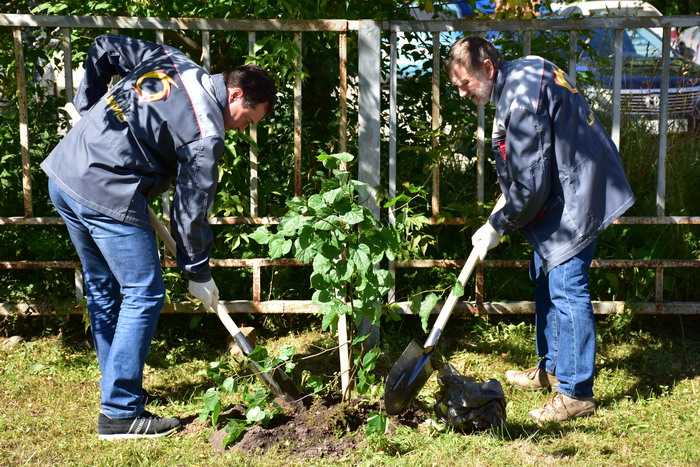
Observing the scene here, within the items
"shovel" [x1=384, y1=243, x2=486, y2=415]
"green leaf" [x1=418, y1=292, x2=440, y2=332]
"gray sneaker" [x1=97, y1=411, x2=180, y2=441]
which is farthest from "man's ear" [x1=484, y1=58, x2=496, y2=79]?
"gray sneaker" [x1=97, y1=411, x2=180, y2=441]

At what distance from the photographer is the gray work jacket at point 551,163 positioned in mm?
3930

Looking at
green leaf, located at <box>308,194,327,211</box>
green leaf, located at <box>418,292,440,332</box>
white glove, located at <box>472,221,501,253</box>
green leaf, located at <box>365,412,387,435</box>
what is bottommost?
green leaf, located at <box>365,412,387,435</box>

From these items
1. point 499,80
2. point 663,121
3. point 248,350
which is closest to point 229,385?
point 248,350

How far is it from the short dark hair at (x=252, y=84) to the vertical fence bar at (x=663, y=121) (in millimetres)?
2136

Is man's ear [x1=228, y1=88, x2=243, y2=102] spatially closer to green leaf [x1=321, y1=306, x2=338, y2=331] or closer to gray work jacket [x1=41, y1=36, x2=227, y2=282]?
gray work jacket [x1=41, y1=36, x2=227, y2=282]

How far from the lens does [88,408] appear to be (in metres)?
4.45

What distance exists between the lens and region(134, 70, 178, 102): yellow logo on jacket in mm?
3766

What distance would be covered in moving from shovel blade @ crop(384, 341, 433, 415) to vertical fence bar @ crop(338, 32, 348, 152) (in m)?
1.29

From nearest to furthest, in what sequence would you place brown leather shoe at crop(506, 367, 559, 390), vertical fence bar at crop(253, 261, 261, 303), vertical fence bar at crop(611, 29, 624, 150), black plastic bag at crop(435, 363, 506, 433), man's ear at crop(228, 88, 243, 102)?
man's ear at crop(228, 88, 243, 102), black plastic bag at crop(435, 363, 506, 433), brown leather shoe at crop(506, 367, 559, 390), vertical fence bar at crop(611, 29, 624, 150), vertical fence bar at crop(253, 261, 261, 303)

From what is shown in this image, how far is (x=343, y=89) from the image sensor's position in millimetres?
4781

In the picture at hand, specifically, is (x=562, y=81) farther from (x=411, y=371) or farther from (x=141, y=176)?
(x=141, y=176)

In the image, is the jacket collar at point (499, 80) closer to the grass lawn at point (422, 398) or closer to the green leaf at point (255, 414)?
the grass lawn at point (422, 398)

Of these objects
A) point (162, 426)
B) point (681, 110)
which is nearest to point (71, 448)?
point (162, 426)

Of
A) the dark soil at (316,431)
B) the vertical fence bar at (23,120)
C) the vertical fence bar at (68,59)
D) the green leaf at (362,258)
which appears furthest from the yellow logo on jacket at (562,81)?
the vertical fence bar at (23,120)
